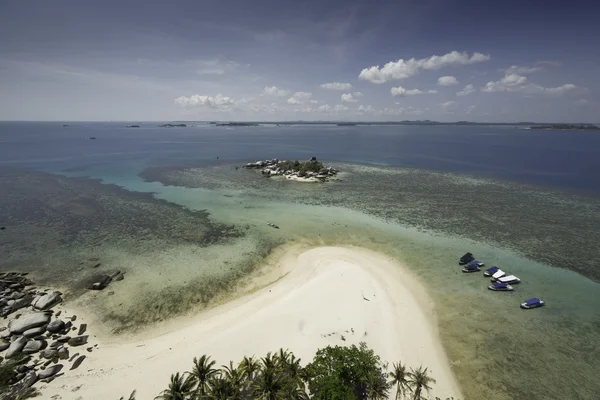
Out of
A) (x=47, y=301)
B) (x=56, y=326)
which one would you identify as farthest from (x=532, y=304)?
(x=47, y=301)

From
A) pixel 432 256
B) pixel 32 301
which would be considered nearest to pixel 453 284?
pixel 432 256

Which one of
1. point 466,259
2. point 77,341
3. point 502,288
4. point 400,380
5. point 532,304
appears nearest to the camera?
point 400,380

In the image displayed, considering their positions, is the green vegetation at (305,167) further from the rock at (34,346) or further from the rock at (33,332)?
the rock at (34,346)

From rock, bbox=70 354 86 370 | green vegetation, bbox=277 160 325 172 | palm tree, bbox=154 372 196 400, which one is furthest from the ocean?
palm tree, bbox=154 372 196 400

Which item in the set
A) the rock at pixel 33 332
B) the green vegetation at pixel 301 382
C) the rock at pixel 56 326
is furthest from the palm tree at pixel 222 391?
the rock at pixel 33 332

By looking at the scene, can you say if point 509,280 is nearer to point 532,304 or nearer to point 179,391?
point 532,304
